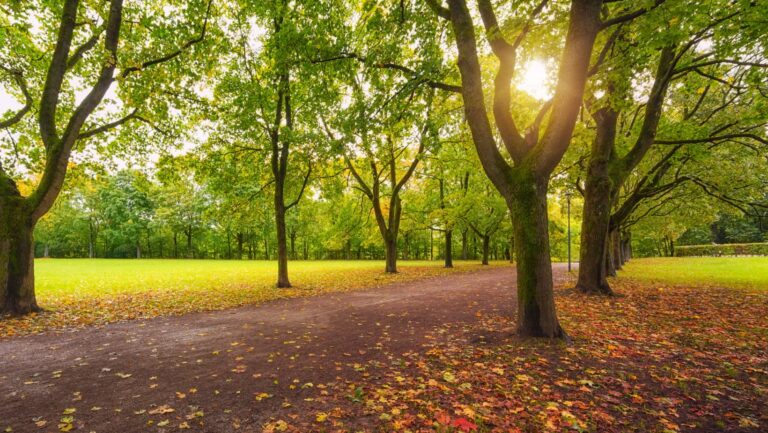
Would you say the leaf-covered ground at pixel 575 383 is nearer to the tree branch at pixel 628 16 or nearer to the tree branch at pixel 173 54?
the tree branch at pixel 628 16

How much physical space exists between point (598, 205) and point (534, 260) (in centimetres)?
715

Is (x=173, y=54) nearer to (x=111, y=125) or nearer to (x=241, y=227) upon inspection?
(x=111, y=125)

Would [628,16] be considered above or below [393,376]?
above

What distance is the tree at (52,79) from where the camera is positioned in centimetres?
988

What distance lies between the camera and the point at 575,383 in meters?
4.91

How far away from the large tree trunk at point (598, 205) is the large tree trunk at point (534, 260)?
6715 millimetres

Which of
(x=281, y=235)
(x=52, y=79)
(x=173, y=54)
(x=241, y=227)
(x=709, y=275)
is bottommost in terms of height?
(x=709, y=275)

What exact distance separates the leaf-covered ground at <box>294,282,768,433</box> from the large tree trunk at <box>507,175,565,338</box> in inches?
16.8

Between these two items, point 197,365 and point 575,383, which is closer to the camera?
point 575,383

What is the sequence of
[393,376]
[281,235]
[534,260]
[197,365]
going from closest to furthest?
[393,376] < [197,365] < [534,260] < [281,235]

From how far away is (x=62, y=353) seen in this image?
6.61 meters

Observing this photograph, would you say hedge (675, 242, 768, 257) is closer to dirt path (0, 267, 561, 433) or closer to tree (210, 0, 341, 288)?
dirt path (0, 267, 561, 433)

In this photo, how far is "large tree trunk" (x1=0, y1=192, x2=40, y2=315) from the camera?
9.68 meters

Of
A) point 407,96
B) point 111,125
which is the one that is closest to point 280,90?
point 111,125
